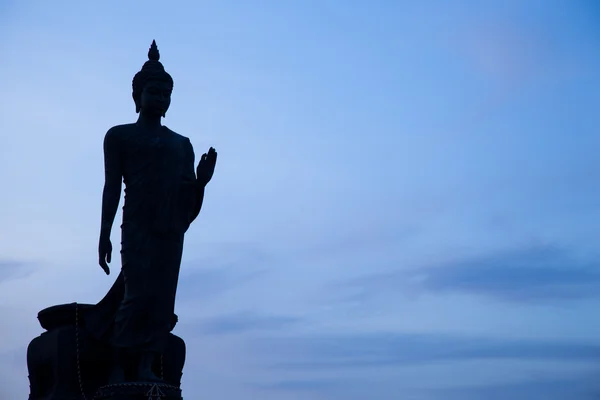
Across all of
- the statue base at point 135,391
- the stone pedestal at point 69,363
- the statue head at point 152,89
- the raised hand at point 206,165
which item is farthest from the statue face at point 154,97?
the statue base at point 135,391

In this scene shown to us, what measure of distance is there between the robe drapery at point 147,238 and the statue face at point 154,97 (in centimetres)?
26

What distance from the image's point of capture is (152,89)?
11.0 metres

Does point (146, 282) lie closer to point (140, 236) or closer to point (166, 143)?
point (140, 236)

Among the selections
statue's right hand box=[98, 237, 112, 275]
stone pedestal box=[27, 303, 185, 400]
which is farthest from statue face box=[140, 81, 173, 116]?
stone pedestal box=[27, 303, 185, 400]

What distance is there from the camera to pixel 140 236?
10750 millimetres

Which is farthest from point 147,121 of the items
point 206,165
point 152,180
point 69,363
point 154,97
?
point 69,363

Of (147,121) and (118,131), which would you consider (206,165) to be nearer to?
(147,121)

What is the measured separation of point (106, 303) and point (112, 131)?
203 cm

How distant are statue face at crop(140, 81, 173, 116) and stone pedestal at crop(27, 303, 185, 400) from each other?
2431mm

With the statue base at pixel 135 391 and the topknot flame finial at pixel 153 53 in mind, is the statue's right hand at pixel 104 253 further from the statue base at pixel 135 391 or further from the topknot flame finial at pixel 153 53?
the topknot flame finial at pixel 153 53

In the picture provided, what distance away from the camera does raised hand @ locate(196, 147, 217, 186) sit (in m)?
11.0

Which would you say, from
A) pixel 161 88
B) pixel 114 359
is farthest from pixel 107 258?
pixel 161 88

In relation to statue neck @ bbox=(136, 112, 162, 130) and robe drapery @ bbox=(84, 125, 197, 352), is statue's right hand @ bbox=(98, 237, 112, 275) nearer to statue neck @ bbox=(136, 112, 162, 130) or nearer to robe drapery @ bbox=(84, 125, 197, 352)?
robe drapery @ bbox=(84, 125, 197, 352)

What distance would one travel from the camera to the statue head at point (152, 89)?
11.0m
